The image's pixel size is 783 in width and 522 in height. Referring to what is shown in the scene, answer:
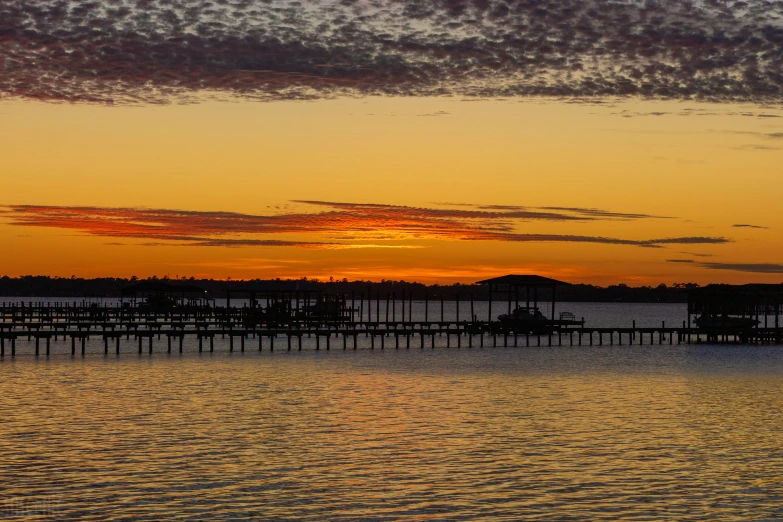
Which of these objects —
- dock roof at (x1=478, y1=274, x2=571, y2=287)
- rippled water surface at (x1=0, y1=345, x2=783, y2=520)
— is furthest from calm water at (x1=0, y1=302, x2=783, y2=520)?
dock roof at (x1=478, y1=274, x2=571, y2=287)

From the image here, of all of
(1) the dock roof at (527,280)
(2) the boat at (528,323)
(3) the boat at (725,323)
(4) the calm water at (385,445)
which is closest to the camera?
(4) the calm water at (385,445)

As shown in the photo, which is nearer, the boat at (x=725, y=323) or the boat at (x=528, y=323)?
the boat at (x=528, y=323)

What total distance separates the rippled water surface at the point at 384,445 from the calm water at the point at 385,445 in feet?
0.30

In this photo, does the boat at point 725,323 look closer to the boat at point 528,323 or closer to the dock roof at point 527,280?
the boat at point 528,323

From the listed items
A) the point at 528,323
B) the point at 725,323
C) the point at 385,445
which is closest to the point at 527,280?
the point at 528,323

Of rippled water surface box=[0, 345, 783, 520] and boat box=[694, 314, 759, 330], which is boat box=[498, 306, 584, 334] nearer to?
boat box=[694, 314, 759, 330]

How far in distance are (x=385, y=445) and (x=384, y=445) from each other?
0.11 ft

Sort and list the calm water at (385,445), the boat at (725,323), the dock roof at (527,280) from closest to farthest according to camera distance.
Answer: the calm water at (385,445) → the dock roof at (527,280) → the boat at (725,323)

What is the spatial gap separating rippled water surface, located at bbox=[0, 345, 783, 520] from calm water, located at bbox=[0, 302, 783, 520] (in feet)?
0.30

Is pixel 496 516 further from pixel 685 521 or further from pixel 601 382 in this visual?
pixel 601 382

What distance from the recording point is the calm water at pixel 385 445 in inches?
947

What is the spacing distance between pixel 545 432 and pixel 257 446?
10384 mm

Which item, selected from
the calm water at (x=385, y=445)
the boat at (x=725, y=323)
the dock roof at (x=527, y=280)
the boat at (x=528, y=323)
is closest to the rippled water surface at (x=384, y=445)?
the calm water at (x=385, y=445)

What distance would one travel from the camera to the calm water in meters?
24.1
